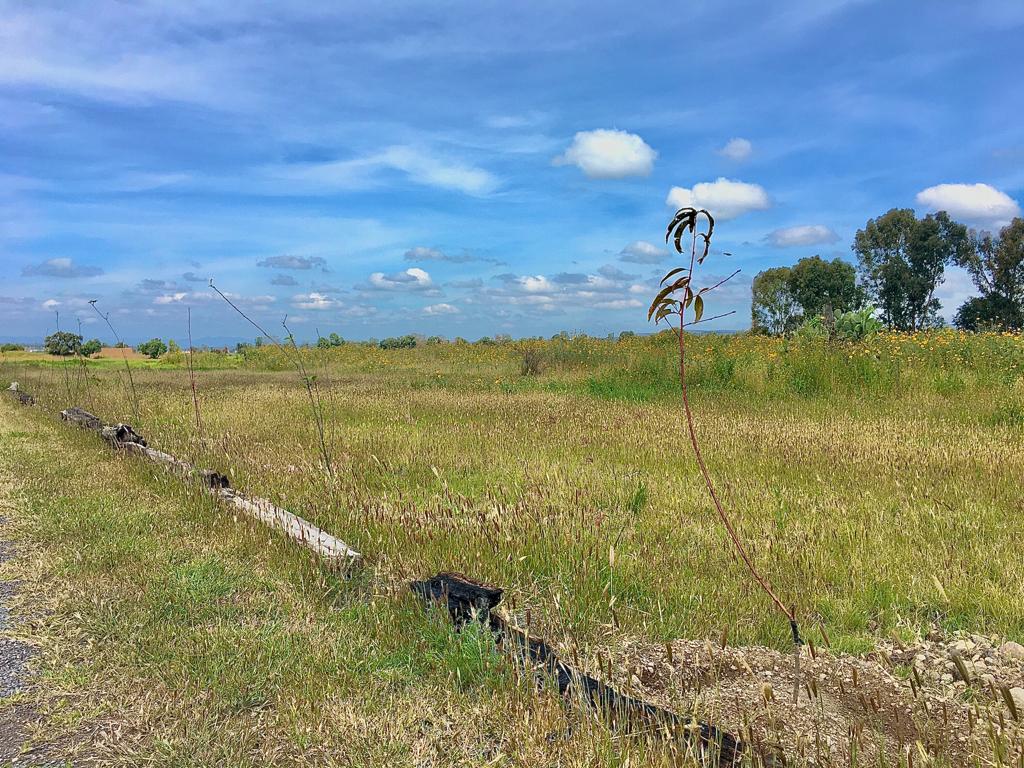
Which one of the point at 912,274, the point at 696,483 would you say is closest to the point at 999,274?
the point at 912,274

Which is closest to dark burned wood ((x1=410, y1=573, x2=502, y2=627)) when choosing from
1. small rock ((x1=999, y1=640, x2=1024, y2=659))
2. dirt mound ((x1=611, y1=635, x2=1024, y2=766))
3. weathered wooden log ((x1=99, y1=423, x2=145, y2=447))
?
dirt mound ((x1=611, y1=635, x2=1024, y2=766))

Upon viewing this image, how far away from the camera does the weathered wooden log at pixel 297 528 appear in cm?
378

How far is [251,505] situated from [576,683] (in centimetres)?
325

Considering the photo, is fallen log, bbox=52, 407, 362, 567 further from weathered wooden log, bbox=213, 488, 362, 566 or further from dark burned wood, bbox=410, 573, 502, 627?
dark burned wood, bbox=410, 573, 502, 627

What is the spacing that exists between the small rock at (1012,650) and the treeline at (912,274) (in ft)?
127

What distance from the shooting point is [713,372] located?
1260 cm

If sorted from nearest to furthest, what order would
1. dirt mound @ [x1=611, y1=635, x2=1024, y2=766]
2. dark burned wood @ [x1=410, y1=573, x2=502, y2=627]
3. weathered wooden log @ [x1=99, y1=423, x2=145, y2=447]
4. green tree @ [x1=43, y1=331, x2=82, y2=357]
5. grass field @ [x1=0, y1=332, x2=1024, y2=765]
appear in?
dirt mound @ [x1=611, y1=635, x2=1024, y2=766] < grass field @ [x1=0, y1=332, x2=1024, y2=765] < dark burned wood @ [x1=410, y1=573, x2=502, y2=627] < weathered wooden log @ [x1=99, y1=423, x2=145, y2=447] < green tree @ [x1=43, y1=331, x2=82, y2=357]

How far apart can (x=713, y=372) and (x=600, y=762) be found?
11190mm

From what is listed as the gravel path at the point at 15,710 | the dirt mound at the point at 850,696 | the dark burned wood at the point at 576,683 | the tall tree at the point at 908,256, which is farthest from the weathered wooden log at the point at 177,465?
the tall tree at the point at 908,256

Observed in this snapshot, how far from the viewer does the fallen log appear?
12.6 feet

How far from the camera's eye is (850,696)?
256cm

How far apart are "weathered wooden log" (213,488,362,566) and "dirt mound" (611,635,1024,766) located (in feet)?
5.66

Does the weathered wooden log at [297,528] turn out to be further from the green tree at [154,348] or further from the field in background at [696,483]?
the green tree at [154,348]

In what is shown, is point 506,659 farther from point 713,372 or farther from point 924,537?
point 713,372
